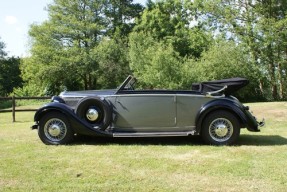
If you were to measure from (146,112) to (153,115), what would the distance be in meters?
0.15

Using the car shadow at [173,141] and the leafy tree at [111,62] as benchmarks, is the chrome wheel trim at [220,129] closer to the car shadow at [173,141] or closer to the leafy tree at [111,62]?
the car shadow at [173,141]

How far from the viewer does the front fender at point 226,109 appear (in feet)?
22.9

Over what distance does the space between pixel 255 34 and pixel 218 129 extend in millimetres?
22010

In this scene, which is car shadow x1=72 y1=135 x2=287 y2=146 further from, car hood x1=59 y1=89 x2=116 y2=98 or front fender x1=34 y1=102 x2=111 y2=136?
car hood x1=59 y1=89 x2=116 y2=98

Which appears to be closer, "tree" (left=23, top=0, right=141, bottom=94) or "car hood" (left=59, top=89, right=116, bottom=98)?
"car hood" (left=59, top=89, right=116, bottom=98)

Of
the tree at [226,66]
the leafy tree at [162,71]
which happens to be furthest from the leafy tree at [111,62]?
the tree at [226,66]

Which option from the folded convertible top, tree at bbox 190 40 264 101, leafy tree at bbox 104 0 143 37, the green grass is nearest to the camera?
the green grass

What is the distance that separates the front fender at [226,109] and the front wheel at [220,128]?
0.08m

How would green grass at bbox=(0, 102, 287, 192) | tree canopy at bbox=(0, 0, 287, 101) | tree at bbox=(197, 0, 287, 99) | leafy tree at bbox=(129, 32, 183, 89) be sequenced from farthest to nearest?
tree at bbox=(197, 0, 287, 99)
tree canopy at bbox=(0, 0, 287, 101)
leafy tree at bbox=(129, 32, 183, 89)
green grass at bbox=(0, 102, 287, 192)

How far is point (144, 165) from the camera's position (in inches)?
215

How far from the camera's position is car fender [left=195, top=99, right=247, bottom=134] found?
698 centimetres

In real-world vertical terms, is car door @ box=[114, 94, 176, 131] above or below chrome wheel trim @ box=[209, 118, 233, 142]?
above

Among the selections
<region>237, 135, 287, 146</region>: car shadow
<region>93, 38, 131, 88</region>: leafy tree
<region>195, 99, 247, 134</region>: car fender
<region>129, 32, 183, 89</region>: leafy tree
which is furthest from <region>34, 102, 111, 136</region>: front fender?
<region>93, 38, 131, 88</region>: leafy tree

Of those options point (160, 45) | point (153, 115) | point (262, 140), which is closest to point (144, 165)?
point (153, 115)
